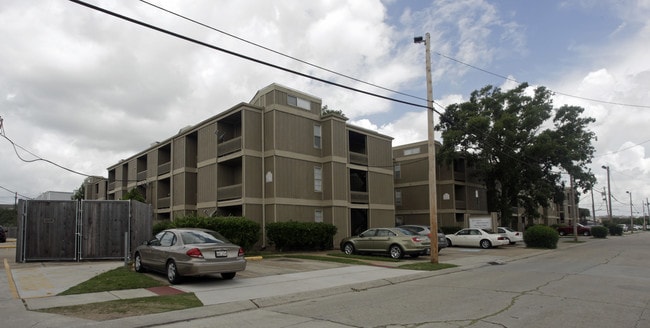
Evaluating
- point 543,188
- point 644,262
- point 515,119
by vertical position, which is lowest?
point 644,262

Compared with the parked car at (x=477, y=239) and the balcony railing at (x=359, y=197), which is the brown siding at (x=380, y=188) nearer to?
the balcony railing at (x=359, y=197)

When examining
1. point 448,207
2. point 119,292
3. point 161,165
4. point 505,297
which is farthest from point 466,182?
point 119,292

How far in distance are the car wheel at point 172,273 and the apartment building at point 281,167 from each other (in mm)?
13290

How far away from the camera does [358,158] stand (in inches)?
1238

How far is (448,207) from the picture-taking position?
4122cm

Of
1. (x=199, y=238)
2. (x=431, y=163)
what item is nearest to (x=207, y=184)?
(x=431, y=163)

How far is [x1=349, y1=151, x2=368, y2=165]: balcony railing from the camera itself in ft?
102

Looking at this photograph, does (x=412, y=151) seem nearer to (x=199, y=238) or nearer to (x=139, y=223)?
(x=139, y=223)

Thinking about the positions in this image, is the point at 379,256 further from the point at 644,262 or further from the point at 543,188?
the point at 543,188

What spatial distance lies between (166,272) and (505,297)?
8.36 metres

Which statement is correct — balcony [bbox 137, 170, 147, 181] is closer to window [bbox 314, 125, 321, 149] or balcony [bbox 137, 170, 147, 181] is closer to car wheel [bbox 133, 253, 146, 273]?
window [bbox 314, 125, 321, 149]

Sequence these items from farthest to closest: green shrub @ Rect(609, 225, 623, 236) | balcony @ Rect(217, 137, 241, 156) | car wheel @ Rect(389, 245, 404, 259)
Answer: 1. green shrub @ Rect(609, 225, 623, 236)
2. balcony @ Rect(217, 137, 241, 156)
3. car wheel @ Rect(389, 245, 404, 259)

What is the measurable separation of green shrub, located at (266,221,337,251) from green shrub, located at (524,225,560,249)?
13020 millimetres

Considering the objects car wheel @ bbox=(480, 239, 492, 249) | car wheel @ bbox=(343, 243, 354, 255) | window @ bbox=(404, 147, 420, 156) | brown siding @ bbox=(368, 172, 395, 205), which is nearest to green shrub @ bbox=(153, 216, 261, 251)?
car wheel @ bbox=(343, 243, 354, 255)
